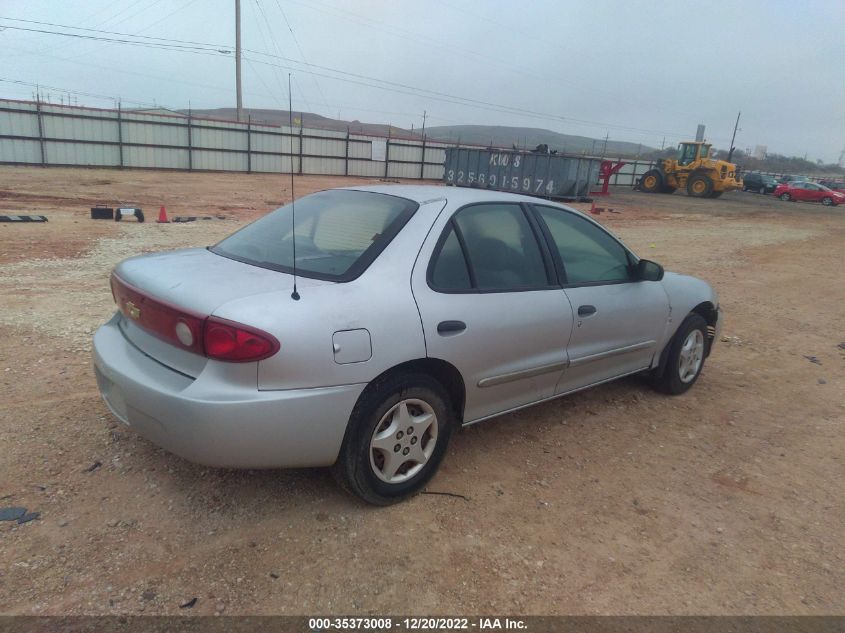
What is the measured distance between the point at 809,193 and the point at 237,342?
43.8 metres

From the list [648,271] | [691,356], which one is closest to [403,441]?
[648,271]

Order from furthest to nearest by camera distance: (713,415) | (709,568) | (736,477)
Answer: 1. (713,415)
2. (736,477)
3. (709,568)

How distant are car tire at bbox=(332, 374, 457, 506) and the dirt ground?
0.46ft

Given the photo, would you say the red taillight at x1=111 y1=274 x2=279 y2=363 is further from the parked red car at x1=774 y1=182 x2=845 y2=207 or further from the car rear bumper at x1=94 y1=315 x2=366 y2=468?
the parked red car at x1=774 y1=182 x2=845 y2=207

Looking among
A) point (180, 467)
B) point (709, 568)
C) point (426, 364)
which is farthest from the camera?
point (180, 467)

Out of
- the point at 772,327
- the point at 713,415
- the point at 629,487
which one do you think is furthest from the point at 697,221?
the point at 629,487

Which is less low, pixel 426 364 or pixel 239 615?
pixel 426 364

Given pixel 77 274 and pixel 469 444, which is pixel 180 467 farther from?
pixel 77 274

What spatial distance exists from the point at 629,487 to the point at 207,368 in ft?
7.60

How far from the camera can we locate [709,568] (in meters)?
2.68

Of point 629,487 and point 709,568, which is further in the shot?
point 629,487

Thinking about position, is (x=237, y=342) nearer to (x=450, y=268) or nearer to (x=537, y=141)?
(x=450, y=268)

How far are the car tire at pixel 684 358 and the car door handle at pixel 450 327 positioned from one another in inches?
88.0

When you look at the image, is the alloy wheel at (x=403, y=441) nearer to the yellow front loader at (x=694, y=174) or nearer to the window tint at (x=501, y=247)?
the window tint at (x=501, y=247)
